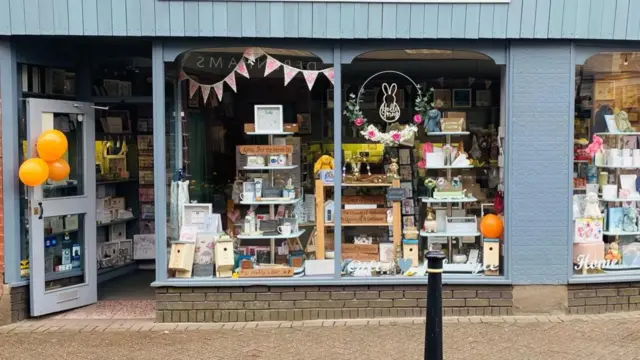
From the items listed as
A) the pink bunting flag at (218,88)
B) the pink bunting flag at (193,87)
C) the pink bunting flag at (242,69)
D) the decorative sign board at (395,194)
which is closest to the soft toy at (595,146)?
the decorative sign board at (395,194)

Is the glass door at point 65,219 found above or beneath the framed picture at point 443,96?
beneath

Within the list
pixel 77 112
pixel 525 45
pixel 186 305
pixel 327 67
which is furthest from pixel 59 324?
pixel 525 45

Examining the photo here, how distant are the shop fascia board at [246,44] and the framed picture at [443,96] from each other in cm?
140

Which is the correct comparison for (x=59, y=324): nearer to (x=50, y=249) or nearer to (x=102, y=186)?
(x=50, y=249)

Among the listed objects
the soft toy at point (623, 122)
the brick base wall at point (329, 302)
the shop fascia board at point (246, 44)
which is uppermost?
the shop fascia board at point (246, 44)

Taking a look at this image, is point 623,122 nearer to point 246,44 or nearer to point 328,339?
point 328,339

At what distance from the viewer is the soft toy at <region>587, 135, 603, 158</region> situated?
710cm

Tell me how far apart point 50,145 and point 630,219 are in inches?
245

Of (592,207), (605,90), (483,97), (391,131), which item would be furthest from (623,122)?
(391,131)

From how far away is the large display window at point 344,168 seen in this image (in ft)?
22.9

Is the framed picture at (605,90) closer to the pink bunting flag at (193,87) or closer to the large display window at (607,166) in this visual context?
the large display window at (607,166)

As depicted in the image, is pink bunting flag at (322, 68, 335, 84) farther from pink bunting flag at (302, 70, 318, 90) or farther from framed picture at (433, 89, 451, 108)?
framed picture at (433, 89, 451, 108)

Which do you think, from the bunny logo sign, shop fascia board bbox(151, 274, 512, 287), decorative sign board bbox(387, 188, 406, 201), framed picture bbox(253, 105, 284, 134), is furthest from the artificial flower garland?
shop fascia board bbox(151, 274, 512, 287)

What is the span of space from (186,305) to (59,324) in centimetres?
133
